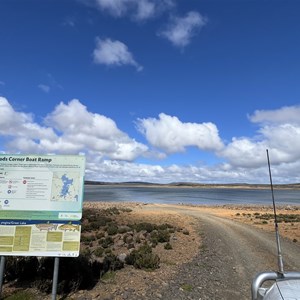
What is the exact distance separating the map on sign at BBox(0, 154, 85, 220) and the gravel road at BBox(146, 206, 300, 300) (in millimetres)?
3068

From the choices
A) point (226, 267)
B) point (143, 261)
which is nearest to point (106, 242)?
point (143, 261)

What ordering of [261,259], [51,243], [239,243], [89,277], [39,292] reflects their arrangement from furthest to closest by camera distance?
1. [239,243]
2. [261,259]
3. [89,277]
4. [39,292]
5. [51,243]

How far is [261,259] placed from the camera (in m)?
12.3

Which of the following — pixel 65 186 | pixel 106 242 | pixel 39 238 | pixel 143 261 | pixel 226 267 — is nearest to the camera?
pixel 39 238

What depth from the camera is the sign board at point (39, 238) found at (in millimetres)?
7082

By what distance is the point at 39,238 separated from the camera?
711cm

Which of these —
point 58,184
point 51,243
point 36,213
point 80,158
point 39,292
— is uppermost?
point 80,158

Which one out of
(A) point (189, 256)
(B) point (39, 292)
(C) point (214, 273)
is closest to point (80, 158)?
(B) point (39, 292)

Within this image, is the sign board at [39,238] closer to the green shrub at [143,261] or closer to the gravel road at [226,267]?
the gravel road at [226,267]

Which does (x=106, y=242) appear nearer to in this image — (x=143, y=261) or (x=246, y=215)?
(x=143, y=261)

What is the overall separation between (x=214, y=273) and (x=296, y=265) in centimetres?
328

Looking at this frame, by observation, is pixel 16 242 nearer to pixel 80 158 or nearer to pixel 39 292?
pixel 39 292

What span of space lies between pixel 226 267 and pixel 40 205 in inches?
266

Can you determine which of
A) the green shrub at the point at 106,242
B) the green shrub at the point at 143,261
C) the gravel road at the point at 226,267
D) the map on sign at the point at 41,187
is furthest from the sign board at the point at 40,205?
the green shrub at the point at 106,242
